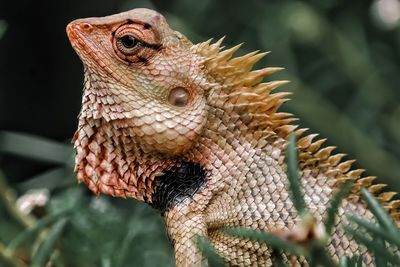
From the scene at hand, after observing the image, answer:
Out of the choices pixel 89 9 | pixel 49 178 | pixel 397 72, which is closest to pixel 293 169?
pixel 49 178

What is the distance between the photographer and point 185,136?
2.68 meters

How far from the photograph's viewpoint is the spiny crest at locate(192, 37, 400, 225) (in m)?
2.67

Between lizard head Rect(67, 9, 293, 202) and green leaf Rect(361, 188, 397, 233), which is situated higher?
green leaf Rect(361, 188, 397, 233)

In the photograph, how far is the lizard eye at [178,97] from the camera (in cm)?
273

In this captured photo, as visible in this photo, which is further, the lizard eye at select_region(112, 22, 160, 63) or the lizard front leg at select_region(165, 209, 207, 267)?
the lizard eye at select_region(112, 22, 160, 63)

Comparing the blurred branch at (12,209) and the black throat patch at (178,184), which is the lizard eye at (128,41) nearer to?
the black throat patch at (178,184)

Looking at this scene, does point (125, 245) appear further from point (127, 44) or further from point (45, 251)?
point (127, 44)

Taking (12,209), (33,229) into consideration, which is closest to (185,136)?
(33,229)

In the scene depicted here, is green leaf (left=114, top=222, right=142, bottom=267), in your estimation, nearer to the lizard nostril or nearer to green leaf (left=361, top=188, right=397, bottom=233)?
the lizard nostril

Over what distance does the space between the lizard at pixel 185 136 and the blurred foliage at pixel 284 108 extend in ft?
1.06

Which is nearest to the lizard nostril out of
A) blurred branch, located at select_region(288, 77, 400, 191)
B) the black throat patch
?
the black throat patch

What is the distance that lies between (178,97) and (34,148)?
5.70ft

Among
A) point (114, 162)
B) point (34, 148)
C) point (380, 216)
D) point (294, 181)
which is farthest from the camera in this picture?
point (34, 148)

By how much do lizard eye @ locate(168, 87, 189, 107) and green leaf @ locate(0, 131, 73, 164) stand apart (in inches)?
62.0
